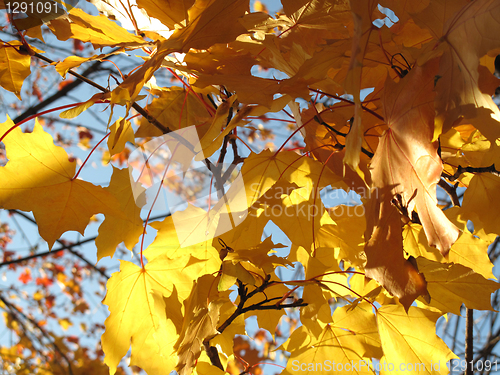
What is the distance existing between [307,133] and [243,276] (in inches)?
11.8

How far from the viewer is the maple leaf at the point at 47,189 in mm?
528

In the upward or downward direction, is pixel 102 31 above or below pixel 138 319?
above

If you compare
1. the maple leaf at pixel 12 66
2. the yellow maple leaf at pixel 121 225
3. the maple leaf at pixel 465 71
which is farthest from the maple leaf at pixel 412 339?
the maple leaf at pixel 12 66

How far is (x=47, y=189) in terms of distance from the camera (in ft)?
1.82

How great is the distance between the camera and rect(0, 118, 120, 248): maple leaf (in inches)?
20.8

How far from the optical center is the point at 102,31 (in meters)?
0.50

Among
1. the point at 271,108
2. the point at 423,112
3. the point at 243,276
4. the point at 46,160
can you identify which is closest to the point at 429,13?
the point at 423,112

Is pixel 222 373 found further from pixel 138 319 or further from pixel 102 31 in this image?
pixel 102 31

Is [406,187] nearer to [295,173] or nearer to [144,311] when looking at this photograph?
[295,173]

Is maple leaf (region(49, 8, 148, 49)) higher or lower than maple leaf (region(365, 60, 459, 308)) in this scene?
higher

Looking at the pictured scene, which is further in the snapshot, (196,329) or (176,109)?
(176,109)
